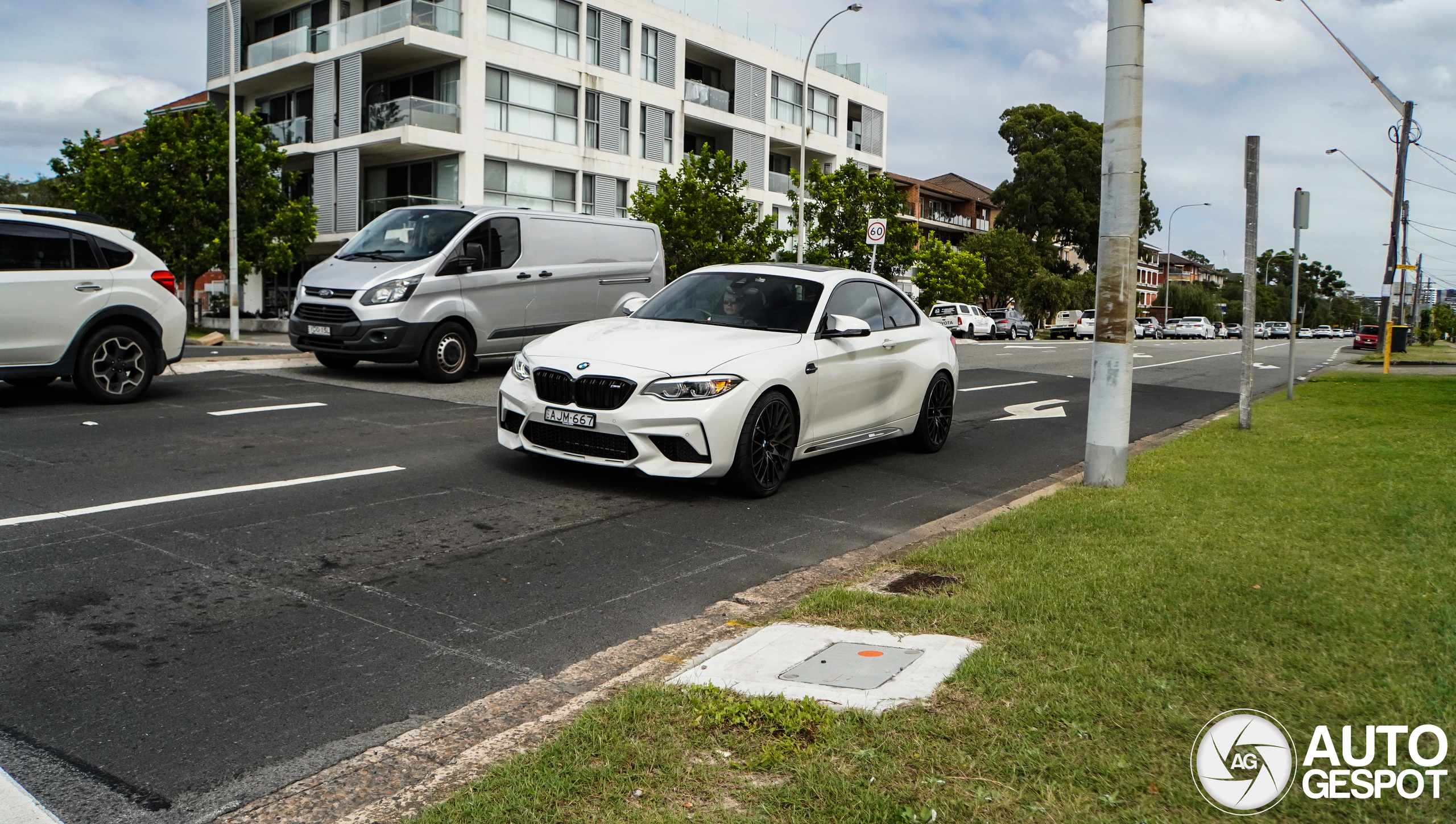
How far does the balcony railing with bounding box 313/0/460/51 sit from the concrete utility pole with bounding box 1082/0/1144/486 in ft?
94.9

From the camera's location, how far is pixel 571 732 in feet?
11.1

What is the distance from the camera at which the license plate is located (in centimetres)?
728

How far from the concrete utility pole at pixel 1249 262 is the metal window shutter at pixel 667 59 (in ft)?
103

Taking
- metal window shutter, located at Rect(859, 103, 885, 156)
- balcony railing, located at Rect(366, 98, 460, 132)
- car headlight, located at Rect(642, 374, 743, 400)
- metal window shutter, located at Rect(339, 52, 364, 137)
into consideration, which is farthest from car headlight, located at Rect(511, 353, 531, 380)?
metal window shutter, located at Rect(859, 103, 885, 156)

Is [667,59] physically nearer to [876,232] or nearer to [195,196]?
[195,196]

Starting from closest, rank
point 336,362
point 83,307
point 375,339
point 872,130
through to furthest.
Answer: point 83,307 → point 375,339 → point 336,362 → point 872,130

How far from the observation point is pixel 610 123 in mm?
38281

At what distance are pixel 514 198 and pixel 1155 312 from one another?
87.8 meters

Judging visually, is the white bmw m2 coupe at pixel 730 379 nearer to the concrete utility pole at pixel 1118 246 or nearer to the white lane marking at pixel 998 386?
the concrete utility pole at pixel 1118 246

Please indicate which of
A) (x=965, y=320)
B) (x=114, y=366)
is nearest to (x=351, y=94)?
(x=114, y=366)

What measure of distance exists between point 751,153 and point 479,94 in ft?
46.3

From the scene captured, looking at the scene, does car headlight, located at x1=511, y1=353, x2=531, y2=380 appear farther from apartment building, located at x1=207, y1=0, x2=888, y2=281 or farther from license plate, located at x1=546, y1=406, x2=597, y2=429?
apartment building, located at x1=207, y1=0, x2=888, y2=281

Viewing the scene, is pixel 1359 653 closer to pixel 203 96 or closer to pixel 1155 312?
pixel 203 96

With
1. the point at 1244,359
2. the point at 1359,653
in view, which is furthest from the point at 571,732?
the point at 1244,359
